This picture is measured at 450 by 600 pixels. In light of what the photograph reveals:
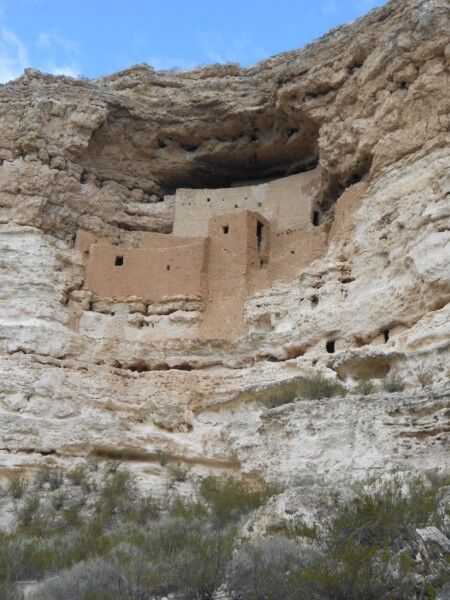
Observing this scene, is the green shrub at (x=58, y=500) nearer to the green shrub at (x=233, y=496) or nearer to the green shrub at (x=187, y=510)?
the green shrub at (x=187, y=510)

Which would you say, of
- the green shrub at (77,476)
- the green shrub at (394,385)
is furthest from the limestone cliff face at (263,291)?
the green shrub at (77,476)

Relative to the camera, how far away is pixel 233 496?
949cm

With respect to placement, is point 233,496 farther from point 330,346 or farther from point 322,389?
point 330,346

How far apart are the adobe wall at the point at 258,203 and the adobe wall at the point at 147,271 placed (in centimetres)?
139

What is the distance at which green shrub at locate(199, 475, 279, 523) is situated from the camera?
903 cm

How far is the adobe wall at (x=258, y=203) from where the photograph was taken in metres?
16.7

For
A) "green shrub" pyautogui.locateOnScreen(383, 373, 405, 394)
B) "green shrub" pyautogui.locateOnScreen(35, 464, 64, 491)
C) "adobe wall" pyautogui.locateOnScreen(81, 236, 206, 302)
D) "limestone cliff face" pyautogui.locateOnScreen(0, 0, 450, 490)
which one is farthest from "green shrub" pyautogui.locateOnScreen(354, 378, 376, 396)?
"adobe wall" pyautogui.locateOnScreen(81, 236, 206, 302)

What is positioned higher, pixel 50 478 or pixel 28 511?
pixel 50 478

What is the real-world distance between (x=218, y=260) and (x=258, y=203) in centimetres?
206

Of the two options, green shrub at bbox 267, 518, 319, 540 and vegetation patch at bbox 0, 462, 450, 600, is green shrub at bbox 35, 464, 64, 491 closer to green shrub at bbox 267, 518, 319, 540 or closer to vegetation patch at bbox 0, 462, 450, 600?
vegetation patch at bbox 0, 462, 450, 600

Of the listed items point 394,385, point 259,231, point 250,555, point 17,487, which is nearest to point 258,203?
point 259,231

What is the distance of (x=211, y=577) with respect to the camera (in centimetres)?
641

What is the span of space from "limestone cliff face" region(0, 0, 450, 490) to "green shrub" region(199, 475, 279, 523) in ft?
1.51

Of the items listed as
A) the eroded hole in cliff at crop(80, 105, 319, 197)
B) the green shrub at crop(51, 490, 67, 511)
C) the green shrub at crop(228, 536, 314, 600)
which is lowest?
the green shrub at crop(228, 536, 314, 600)
